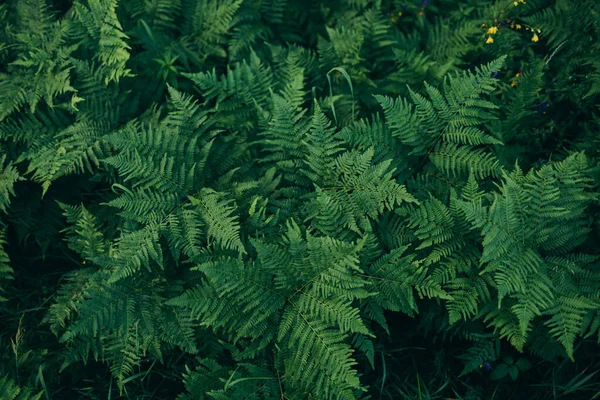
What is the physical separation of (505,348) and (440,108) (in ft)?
6.61

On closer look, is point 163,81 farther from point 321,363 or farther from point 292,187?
point 321,363

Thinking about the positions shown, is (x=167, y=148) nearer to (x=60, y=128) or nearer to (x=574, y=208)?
(x=60, y=128)

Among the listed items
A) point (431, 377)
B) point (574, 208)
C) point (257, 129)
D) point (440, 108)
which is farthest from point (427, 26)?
point (431, 377)

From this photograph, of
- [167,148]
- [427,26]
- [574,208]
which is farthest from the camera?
[427,26]

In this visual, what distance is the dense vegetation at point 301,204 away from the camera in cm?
355

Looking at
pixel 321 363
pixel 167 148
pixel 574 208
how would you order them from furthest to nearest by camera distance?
pixel 167 148 → pixel 574 208 → pixel 321 363

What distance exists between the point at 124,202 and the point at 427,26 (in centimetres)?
328

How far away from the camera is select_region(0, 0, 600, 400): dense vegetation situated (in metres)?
3.55

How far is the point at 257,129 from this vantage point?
15.0ft

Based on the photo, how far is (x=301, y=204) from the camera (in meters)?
4.13

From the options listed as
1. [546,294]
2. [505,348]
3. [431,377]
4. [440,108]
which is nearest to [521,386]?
[505,348]

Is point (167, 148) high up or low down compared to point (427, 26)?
down

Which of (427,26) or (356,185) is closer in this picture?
(356,185)

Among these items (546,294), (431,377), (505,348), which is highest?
(546,294)
